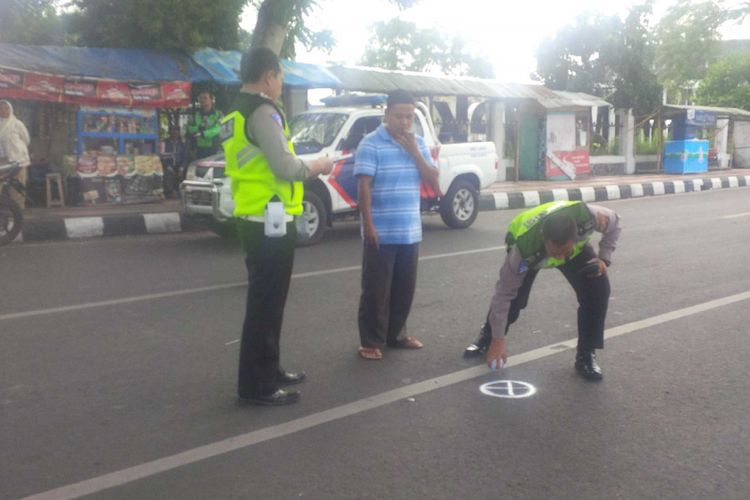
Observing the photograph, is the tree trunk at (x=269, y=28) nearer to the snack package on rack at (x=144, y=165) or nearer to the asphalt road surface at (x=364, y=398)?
the snack package on rack at (x=144, y=165)

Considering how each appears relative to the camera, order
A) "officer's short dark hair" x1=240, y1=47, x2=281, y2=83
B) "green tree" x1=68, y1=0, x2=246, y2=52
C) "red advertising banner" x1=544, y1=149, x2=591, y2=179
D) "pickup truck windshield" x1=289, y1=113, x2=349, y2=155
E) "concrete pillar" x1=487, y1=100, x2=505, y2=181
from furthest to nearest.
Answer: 1. "red advertising banner" x1=544, y1=149, x2=591, y2=179
2. "concrete pillar" x1=487, y1=100, x2=505, y2=181
3. "green tree" x1=68, y1=0, x2=246, y2=52
4. "pickup truck windshield" x1=289, y1=113, x2=349, y2=155
5. "officer's short dark hair" x1=240, y1=47, x2=281, y2=83

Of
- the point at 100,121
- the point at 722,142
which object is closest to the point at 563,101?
the point at 722,142

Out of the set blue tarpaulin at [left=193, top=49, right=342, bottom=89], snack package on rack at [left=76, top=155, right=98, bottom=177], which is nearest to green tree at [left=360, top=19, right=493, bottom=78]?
blue tarpaulin at [left=193, top=49, right=342, bottom=89]

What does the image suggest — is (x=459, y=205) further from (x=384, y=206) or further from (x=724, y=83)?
(x=724, y=83)

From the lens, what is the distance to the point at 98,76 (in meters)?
13.4

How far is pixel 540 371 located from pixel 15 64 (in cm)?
1048

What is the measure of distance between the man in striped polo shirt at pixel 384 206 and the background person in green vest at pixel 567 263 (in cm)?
75

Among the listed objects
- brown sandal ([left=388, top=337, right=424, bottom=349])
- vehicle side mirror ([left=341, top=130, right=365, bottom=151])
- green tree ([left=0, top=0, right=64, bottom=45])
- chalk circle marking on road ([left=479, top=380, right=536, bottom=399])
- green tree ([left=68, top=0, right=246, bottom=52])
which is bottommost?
chalk circle marking on road ([left=479, top=380, right=536, bottom=399])

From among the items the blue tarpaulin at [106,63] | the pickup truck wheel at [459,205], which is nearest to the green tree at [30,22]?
the blue tarpaulin at [106,63]

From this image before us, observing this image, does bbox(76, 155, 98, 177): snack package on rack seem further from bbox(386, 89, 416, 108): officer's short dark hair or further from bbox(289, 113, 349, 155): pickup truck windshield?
bbox(386, 89, 416, 108): officer's short dark hair

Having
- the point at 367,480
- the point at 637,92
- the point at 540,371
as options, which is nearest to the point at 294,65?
the point at 540,371

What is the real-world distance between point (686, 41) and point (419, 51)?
1855 centimetres

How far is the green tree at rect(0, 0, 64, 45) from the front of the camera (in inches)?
754

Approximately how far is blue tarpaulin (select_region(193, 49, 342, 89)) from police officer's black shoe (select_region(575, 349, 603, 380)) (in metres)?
11.0
